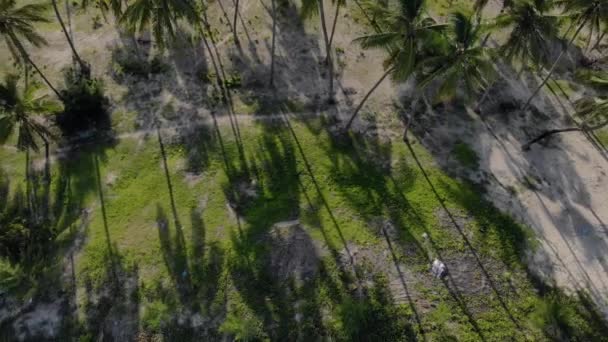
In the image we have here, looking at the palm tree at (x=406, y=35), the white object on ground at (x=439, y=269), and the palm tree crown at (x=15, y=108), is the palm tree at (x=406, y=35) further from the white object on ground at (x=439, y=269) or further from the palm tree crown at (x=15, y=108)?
the palm tree crown at (x=15, y=108)

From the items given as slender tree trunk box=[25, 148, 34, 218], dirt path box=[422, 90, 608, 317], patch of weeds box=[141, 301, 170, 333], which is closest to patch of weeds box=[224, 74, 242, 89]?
slender tree trunk box=[25, 148, 34, 218]

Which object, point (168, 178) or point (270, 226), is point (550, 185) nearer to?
point (270, 226)

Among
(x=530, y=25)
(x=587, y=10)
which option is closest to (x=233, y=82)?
(x=530, y=25)

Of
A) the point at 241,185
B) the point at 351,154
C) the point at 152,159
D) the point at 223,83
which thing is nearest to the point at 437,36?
the point at 351,154

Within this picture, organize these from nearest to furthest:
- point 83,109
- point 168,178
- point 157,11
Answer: point 157,11 < point 168,178 < point 83,109

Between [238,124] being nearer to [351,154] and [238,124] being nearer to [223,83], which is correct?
[223,83]

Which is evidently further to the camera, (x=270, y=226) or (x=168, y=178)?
(x=168, y=178)
